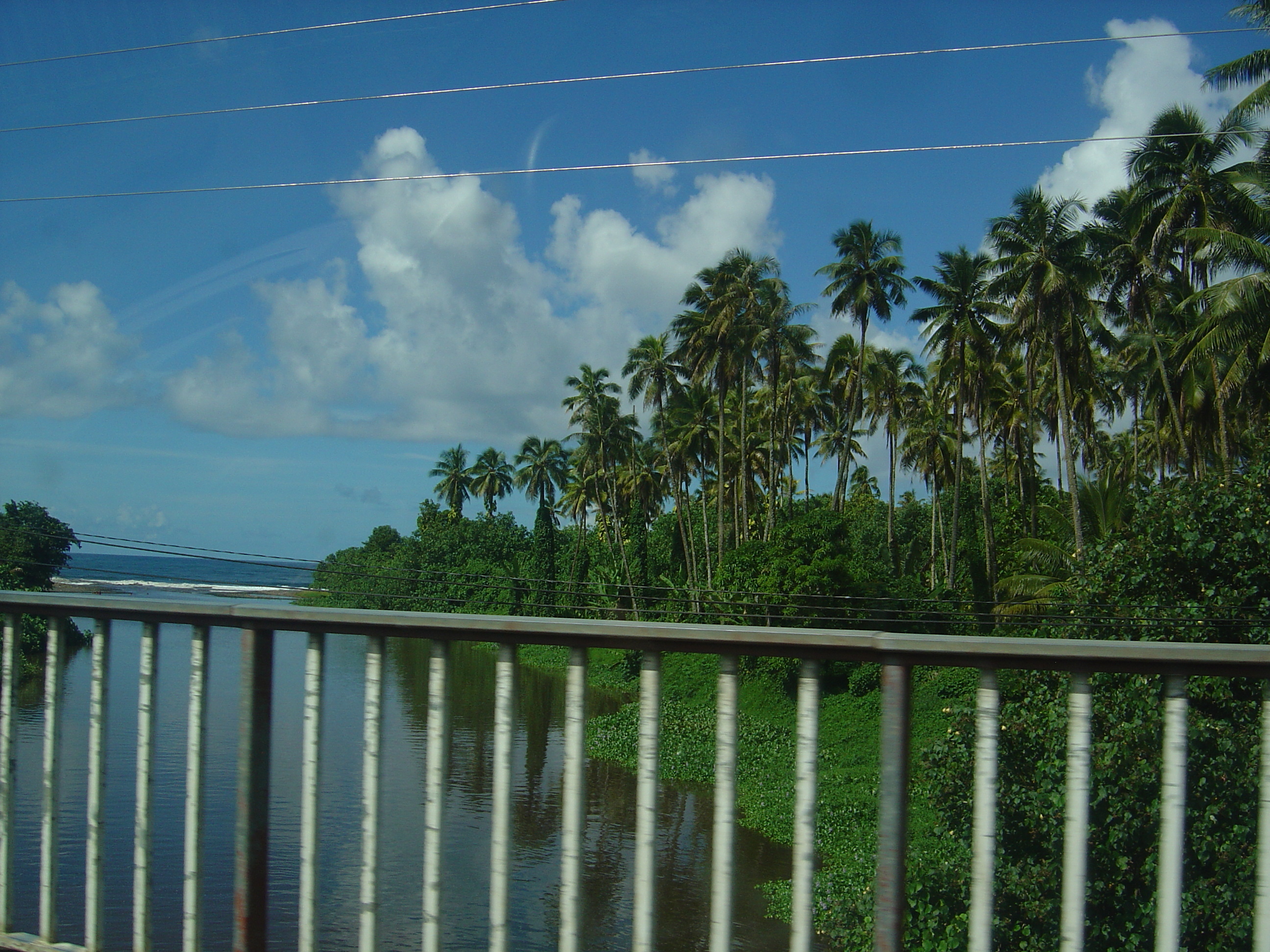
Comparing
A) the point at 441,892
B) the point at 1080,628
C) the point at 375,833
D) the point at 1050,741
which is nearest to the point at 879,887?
the point at 441,892

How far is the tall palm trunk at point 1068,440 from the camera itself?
25.7 meters

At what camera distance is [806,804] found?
7.38ft

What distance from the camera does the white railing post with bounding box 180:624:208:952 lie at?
2.61 m

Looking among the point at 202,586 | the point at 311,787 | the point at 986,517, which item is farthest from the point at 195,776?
the point at 986,517

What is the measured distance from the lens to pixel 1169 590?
35.2 ft

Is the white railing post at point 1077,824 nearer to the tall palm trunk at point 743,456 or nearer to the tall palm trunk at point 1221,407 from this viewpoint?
the tall palm trunk at point 1221,407

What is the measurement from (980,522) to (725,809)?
141ft

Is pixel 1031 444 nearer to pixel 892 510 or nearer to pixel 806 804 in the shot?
pixel 892 510

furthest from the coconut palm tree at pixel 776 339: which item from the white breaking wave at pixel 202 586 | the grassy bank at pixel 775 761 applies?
the white breaking wave at pixel 202 586

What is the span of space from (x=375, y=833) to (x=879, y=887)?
125cm

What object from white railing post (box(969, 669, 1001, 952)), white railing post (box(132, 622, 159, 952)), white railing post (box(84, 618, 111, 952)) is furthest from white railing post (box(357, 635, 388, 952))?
white railing post (box(969, 669, 1001, 952))

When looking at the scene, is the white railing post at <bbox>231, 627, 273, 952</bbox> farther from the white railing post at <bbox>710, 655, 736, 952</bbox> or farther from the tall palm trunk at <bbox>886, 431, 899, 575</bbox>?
the tall palm trunk at <bbox>886, 431, 899, 575</bbox>

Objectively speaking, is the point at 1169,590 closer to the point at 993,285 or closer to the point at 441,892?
the point at 441,892

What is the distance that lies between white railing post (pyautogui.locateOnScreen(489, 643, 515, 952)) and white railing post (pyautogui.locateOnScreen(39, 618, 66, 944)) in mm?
1280
